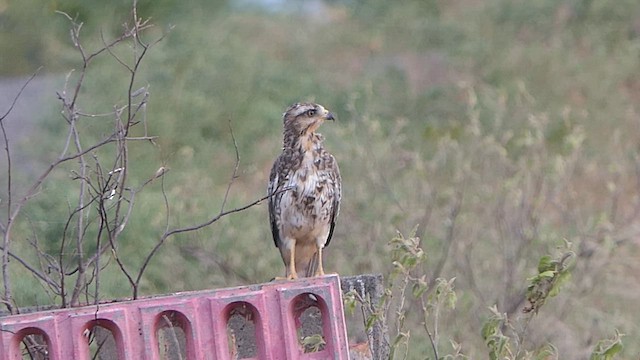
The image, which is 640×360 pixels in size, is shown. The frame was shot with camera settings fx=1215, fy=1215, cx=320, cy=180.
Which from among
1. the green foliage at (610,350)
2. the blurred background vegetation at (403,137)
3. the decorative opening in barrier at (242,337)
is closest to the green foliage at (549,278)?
the green foliage at (610,350)

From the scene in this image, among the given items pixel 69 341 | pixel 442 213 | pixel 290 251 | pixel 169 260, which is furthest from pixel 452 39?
pixel 69 341

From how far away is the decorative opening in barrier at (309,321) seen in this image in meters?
4.09

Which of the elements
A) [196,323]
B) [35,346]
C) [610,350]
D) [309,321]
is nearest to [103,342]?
[35,346]

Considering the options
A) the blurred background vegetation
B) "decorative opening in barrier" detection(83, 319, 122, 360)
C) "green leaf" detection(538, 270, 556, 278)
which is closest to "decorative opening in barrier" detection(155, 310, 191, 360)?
"decorative opening in barrier" detection(83, 319, 122, 360)

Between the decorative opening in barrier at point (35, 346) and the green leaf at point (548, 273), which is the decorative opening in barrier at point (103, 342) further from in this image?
the green leaf at point (548, 273)

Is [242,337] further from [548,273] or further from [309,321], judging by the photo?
[548,273]

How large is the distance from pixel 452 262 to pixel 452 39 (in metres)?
7.82

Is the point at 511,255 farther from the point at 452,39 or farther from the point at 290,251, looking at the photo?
the point at 452,39

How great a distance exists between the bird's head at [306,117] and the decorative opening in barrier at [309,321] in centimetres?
122

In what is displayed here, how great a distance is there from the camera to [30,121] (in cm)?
1143

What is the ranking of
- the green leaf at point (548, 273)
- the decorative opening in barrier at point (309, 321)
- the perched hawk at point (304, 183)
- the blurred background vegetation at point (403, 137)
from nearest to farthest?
the decorative opening in barrier at point (309, 321) < the green leaf at point (548, 273) < the perched hawk at point (304, 183) < the blurred background vegetation at point (403, 137)

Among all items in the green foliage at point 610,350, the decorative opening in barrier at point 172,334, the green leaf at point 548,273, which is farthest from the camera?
the green leaf at point 548,273

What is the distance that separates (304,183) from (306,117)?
310mm

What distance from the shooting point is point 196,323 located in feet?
12.9
